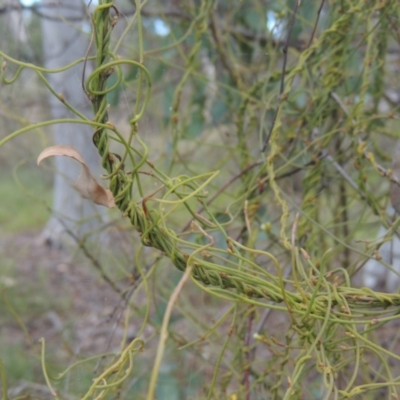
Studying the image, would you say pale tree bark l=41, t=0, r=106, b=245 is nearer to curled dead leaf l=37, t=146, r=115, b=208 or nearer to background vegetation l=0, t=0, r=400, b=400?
background vegetation l=0, t=0, r=400, b=400

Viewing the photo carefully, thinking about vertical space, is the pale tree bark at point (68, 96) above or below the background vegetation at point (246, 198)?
above

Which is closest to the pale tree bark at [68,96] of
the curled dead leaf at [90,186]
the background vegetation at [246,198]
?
the background vegetation at [246,198]

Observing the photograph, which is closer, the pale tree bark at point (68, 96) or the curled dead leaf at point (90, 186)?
the curled dead leaf at point (90, 186)

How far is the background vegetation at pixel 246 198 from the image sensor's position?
22.4 inches

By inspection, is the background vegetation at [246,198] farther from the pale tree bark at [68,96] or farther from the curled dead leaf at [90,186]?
the pale tree bark at [68,96]

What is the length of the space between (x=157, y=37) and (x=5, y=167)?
18.0 feet

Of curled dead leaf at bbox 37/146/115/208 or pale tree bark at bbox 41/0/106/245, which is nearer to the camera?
curled dead leaf at bbox 37/146/115/208

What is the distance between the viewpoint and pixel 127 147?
53cm

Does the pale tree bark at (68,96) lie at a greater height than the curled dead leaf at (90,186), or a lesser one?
greater

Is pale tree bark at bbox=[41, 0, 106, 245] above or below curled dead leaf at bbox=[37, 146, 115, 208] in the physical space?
above

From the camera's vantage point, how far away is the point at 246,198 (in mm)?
863

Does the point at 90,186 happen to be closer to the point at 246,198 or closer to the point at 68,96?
the point at 246,198

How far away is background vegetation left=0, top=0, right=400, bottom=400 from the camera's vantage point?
569mm

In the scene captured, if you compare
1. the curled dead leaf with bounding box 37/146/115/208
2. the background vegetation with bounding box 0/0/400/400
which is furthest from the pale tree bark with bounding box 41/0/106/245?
the curled dead leaf with bounding box 37/146/115/208
